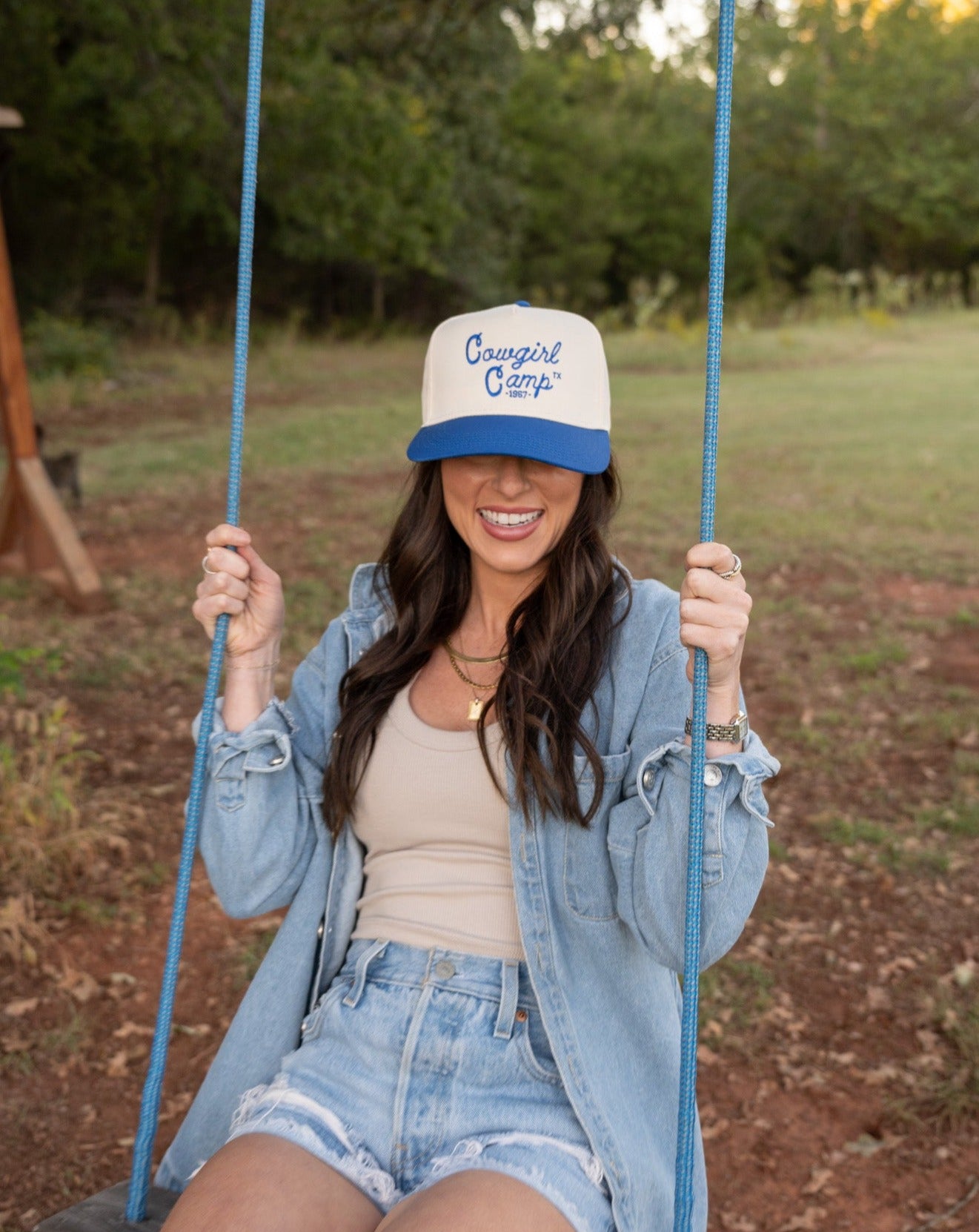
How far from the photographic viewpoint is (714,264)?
1.66m

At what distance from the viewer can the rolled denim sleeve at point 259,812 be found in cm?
196

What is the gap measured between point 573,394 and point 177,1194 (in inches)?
52.2

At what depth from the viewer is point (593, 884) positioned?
1.85 metres

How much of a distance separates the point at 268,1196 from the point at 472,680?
31.7 inches

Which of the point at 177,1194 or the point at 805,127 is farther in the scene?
the point at 805,127

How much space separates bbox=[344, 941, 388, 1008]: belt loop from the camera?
188cm

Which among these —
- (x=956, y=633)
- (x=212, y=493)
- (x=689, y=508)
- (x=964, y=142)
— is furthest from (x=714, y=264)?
(x=964, y=142)

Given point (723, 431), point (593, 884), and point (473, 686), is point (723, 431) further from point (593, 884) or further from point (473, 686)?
point (593, 884)

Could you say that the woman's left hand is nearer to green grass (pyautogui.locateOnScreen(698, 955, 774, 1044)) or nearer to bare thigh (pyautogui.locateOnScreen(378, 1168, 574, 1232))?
bare thigh (pyautogui.locateOnScreen(378, 1168, 574, 1232))

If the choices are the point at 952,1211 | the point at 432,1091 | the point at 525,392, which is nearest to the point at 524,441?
Result: the point at 525,392

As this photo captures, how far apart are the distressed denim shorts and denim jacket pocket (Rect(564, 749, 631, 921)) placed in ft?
0.45

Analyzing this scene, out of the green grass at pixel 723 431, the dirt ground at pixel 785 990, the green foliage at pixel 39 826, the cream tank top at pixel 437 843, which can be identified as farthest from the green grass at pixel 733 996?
the green grass at pixel 723 431

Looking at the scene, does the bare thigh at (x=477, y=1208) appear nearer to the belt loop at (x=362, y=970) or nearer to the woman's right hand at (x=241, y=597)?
the belt loop at (x=362, y=970)

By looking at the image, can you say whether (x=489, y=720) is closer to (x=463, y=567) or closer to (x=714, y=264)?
(x=463, y=567)
